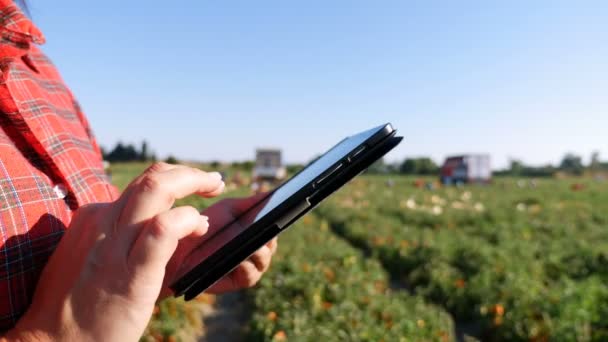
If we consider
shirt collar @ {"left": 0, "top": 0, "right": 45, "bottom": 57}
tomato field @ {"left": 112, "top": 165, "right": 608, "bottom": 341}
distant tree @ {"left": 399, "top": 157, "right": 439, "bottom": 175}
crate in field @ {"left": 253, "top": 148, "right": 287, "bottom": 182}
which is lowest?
distant tree @ {"left": 399, "top": 157, "right": 439, "bottom": 175}

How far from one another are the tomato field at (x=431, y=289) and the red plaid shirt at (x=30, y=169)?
3352 mm

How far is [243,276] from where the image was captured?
5.10 feet

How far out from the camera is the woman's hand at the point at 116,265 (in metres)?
0.79

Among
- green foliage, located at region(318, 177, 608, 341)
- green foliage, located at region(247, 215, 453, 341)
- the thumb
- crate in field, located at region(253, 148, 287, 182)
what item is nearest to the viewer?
the thumb

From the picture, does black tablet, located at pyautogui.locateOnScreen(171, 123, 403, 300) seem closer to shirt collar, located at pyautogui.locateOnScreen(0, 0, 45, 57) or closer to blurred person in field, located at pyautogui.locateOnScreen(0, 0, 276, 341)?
blurred person in field, located at pyautogui.locateOnScreen(0, 0, 276, 341)

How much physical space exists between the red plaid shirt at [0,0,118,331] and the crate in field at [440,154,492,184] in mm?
32337

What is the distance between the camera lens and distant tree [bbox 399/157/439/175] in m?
47.2

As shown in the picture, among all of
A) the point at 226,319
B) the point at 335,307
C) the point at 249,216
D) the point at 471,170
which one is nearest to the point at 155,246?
the point at 249,216

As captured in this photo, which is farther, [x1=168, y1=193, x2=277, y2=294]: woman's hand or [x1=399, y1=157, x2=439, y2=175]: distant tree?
[x1=399, y1=157, x2=439, y2=175]: distant tree

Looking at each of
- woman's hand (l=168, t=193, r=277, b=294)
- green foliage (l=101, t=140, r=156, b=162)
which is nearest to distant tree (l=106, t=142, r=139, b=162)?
green foliage (l=101, t=140, r=156, b=162)

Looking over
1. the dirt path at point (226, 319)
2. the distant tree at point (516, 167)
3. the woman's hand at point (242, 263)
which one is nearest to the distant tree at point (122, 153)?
the dirt path at point (226, 319)

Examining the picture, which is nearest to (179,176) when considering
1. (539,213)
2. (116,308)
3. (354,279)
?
(116,308)

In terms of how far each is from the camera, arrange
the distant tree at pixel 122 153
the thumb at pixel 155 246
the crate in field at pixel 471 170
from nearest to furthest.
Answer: the thumb at pixel 155 246
the distant tree at pixel 122 153
the crate in field at pixel 471 170

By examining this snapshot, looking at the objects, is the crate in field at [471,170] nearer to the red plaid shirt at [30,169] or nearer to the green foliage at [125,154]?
the green foliage at [125,154]
